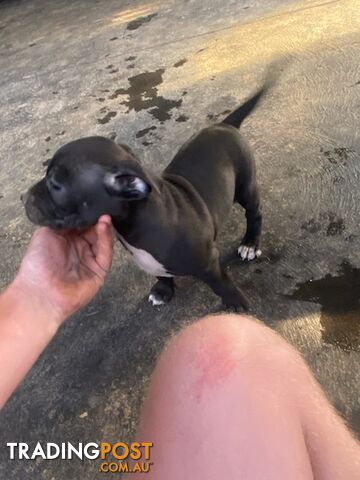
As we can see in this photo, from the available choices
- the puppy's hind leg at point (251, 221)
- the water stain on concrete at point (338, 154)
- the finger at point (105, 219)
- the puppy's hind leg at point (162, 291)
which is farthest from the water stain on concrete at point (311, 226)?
the finger at point (105, 219)

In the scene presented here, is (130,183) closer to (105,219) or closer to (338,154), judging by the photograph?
(105,219)


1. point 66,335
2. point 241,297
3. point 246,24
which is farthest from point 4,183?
point 246,24

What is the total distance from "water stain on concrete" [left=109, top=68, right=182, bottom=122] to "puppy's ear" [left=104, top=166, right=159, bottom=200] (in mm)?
1601

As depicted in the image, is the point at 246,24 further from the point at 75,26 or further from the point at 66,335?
the point at 66,335

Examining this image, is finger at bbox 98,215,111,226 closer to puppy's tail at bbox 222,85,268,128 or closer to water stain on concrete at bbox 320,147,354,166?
puppy's tail at bbox 222,85,268,128

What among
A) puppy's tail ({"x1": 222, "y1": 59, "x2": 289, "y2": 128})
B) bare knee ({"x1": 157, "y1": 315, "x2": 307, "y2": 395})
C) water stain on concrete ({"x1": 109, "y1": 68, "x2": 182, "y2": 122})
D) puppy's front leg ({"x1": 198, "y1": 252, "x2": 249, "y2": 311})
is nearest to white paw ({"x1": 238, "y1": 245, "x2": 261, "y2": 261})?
puppy's front leg ({"x1": 198, "y1": 252, "x2": 249, "y2": 311})

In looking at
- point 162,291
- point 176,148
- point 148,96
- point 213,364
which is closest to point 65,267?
point 162,291

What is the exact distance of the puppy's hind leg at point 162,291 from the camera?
204 cm

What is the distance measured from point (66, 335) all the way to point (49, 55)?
2.92 metres

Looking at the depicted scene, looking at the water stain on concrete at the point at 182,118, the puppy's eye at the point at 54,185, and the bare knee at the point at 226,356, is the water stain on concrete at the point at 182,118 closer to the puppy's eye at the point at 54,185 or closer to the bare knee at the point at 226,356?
the puppy's eye at the point at 54,185

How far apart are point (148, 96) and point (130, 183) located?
1946 millimetres

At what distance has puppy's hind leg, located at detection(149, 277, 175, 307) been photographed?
6.71ft

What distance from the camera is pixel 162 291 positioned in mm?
2062

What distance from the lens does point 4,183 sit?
2959mm
